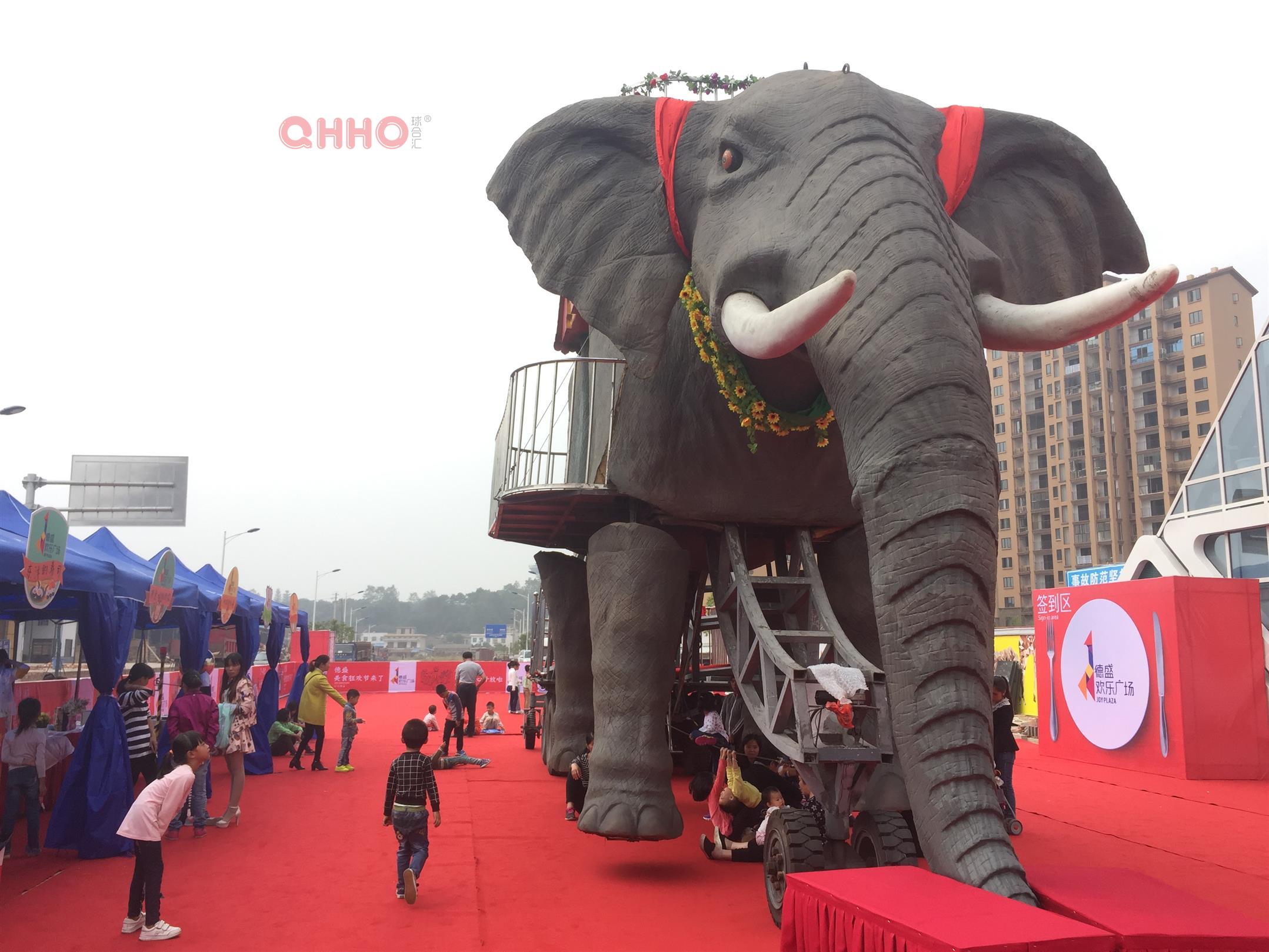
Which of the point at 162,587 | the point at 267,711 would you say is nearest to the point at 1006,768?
the point at 162,587

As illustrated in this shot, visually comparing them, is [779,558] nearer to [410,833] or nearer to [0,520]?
[410,833]

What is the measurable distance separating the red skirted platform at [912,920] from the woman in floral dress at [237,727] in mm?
6547

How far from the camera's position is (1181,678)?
12.3 m

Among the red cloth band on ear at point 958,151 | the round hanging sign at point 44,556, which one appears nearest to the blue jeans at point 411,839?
the round hanging sign at point 44,556

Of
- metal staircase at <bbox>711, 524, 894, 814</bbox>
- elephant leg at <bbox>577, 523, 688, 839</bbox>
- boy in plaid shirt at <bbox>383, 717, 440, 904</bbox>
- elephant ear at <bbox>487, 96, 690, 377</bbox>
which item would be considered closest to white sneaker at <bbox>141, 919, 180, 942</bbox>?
boy in plaid shirt at <bbox>383, 717, 440, 904</bbox>

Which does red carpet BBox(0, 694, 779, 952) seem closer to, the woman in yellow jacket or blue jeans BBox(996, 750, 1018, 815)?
blue jeans BBox(996, 750, 1018, 815)

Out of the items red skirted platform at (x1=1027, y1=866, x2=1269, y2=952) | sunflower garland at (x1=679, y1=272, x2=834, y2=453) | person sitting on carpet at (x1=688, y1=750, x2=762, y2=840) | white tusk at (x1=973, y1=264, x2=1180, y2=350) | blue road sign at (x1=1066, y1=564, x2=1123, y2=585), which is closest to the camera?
red skirted platform at (x1=1027, y1=866, x2=1269, y2=952)

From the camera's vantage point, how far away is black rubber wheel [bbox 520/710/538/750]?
15375mm

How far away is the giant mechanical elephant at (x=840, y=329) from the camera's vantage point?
365 centimetres

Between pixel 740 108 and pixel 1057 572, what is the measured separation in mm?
75238

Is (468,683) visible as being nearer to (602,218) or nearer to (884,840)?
(602,218)

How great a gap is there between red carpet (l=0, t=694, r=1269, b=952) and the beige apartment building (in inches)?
2406

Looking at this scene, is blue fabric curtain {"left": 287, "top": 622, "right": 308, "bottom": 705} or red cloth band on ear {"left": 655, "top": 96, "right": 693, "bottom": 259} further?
blue fabric curtain {"left": 287, "top": 622, "right": 308, "bottom": 705}

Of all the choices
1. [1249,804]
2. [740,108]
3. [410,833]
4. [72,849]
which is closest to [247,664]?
[72,849]
